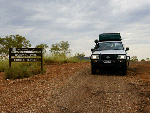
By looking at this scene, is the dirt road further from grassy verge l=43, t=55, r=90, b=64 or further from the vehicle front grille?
grassy verge l=43, t=55, r=90, b=64

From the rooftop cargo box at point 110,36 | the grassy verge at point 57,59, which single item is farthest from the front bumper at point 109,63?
the grassy verge at point 57,59

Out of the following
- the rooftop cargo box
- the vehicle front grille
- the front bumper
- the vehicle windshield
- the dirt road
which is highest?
the rooftop cargo box

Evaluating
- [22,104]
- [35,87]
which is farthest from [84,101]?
[35,87]

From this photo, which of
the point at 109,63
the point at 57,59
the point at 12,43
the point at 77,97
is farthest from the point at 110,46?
Result: the point at 12,43

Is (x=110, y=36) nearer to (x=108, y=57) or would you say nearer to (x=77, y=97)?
(x=108, y=57)

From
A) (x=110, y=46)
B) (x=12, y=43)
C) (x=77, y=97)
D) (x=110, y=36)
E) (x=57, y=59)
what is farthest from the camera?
(x=12, y=43)

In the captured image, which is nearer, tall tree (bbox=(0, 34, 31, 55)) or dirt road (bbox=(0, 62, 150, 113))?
dirt road (bbox=(0, 62, 150, 113))

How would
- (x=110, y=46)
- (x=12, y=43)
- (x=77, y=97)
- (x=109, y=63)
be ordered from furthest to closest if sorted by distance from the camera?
(x=12, y=43) < (x=110, y=46) < (x=109, y=63) < (x=77, y=97)

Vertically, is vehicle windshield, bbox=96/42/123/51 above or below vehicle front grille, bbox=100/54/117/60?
above

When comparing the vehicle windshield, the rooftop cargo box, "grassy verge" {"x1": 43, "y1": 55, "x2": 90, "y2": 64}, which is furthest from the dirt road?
"grassy verge" {"x1": 43, "y1": 55, "x2": 90, "y2": 64}

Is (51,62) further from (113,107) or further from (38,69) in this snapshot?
(113,107)

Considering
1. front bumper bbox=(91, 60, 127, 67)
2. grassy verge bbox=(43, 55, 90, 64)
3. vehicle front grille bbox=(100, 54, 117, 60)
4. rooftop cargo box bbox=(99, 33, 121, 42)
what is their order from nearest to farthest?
front bumper bbox=(91, 60, 127, 67) < vehicle front grille bbox=(100, 54, 117, 60) < rooftop cargo box bbox=(99, 33, 121, 42) < grassy verge bbox=(43, 55, 90, 64)

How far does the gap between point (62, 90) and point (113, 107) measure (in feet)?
7.96

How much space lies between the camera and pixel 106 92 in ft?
20.9
